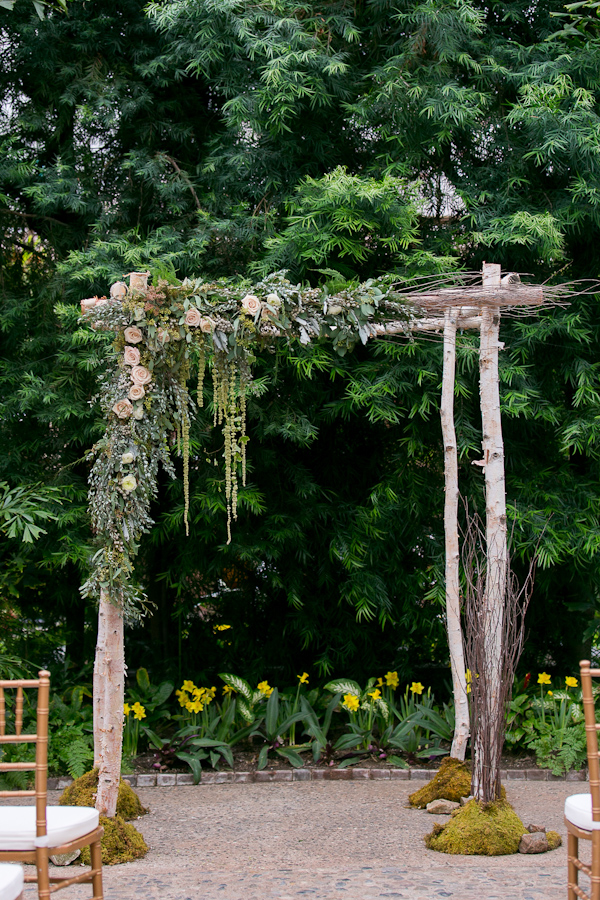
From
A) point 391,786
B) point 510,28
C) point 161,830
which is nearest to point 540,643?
point 391,786

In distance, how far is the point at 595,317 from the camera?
4887 millimetres

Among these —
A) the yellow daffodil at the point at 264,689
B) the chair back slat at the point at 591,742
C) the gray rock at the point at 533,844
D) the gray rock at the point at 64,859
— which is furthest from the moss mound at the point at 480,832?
the yellow daffodil at the point at 264,689

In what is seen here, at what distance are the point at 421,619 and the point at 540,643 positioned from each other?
3.42 feet

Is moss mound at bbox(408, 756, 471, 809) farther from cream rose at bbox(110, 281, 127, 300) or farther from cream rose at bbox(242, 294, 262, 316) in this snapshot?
cream rose at bbox(110, 281, 127, 300)

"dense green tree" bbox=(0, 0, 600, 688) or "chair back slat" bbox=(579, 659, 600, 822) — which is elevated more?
"dense green tree" bbox=(0, 0, 600, 688)

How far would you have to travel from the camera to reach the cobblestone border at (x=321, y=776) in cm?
462

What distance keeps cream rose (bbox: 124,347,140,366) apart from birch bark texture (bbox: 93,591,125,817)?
95cm

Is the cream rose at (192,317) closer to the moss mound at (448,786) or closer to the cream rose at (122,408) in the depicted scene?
the cream rose at (122,408)

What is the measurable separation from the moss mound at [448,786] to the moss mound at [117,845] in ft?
4.69

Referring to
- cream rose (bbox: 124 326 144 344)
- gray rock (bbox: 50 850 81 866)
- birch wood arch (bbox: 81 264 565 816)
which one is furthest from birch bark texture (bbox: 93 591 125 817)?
cream rose (bbox: 124 326 144 344)

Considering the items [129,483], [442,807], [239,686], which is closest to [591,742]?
[129,483]

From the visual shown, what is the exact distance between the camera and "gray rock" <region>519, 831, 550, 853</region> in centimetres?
325

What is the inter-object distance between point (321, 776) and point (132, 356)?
9.15 feet

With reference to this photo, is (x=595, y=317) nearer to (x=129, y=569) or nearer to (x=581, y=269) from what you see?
(x=581, y=269)
